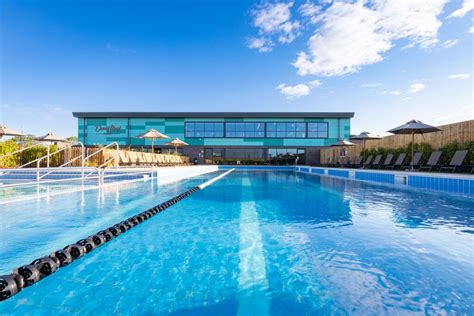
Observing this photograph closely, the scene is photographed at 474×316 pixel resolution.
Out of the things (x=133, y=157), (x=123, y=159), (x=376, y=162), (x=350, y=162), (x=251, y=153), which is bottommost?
(x=350, y=162)

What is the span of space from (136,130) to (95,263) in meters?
29.9

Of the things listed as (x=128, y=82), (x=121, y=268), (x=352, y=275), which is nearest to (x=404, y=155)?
(x=352, y=275)

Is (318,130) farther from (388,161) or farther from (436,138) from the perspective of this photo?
(436,138)

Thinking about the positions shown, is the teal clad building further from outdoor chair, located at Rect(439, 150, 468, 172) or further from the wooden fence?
outdoor chair, located at Rect(439, 150, 468, 172)

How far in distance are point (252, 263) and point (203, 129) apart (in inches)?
1109

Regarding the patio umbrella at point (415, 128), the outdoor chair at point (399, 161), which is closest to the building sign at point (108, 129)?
the outdoor chair at point (399, 161)

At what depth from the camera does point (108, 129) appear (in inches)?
1183

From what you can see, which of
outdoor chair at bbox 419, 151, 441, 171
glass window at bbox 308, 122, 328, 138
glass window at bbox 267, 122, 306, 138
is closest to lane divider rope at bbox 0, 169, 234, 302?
outdoor chair at bbox 419, 151, 441, 171

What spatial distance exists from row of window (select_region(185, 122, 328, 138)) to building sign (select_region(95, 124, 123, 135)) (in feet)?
27.7

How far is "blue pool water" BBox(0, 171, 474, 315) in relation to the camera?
69.9 inches

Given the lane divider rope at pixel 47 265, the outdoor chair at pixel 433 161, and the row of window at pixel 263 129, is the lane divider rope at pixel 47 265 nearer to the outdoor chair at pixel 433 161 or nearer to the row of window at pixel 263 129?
the outdoor chair at pixel 433 161

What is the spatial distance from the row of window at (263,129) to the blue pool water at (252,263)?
25.3 m

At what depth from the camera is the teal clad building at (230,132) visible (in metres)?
29.4

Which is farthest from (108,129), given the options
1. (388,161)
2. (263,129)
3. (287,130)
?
(388,161)
